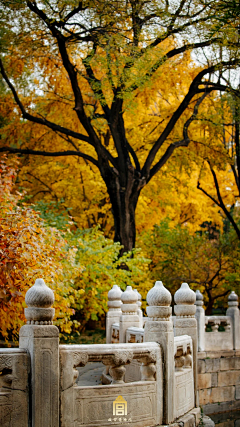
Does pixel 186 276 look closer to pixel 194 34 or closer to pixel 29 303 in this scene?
pixel 194 34

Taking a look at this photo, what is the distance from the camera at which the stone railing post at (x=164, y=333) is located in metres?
5.31

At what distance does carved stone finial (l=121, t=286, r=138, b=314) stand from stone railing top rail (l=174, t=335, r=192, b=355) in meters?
1.51

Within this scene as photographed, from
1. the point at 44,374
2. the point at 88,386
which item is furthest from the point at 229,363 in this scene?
the point at 44,374

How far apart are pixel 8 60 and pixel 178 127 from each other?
5.66 m

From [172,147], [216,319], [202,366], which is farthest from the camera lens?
[172,147]

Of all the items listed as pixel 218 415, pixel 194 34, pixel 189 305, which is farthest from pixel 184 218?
pixel 189 305

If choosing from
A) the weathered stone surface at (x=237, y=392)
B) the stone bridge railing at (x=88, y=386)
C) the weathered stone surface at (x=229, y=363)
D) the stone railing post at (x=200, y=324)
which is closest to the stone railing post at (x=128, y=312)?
the stone bridge railing at (x=88, y=386)

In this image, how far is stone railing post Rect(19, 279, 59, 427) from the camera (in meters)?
4.41

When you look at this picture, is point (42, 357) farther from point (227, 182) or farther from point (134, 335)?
point (227, 182)

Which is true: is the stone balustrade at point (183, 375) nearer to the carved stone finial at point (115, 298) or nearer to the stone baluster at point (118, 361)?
the stone baluster at point (118, 361)

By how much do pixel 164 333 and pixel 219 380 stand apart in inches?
274

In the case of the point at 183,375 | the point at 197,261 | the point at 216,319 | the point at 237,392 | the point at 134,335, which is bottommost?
the point at 237,392

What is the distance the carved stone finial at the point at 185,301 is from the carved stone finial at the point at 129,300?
4.13 ft

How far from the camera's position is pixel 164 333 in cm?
536
